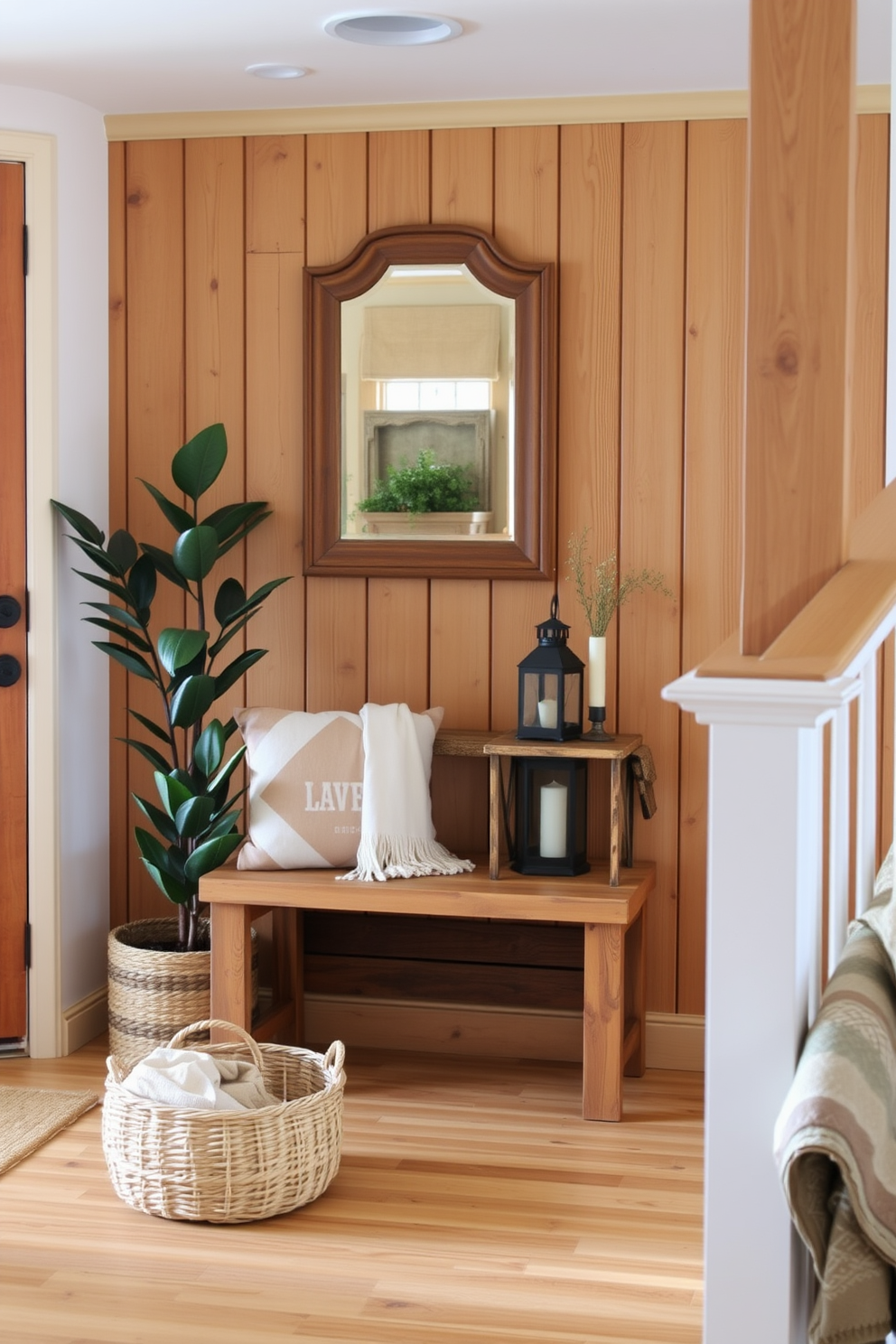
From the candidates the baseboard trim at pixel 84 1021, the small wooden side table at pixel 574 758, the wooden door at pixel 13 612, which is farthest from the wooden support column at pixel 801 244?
the baseboard trim at pixel 84 1021

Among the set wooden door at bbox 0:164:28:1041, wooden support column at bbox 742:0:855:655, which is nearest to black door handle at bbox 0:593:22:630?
wooden door at bbox 0:164:28:1041

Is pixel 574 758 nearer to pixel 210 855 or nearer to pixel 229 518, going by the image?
pixel 210 855

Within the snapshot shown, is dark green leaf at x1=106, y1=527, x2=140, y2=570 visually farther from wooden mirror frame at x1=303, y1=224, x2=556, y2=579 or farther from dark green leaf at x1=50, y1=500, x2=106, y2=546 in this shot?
wooden mirror frame at x1=303, y1=224, x2=556, y2=579

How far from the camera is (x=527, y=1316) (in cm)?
235

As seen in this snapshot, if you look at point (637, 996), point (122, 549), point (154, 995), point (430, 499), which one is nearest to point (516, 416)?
point (430, 499)

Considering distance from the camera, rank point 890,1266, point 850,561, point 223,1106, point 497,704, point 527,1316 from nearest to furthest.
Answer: point 890,1266
point 850,561
point 527,1316
point 223,1106
point 497,704

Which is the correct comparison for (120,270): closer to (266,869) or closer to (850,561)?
(266,869)

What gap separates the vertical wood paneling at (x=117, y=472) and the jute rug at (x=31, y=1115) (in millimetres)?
633

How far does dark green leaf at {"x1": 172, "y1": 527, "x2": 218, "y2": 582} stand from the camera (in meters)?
3.40

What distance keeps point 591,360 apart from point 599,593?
1.85ft

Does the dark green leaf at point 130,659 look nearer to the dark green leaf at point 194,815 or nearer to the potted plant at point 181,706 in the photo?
the potted plant at point 181,706

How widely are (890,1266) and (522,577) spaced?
2.43 metres

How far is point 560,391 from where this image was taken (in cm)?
355

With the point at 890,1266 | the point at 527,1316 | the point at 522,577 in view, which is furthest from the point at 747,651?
the point at 522,577
